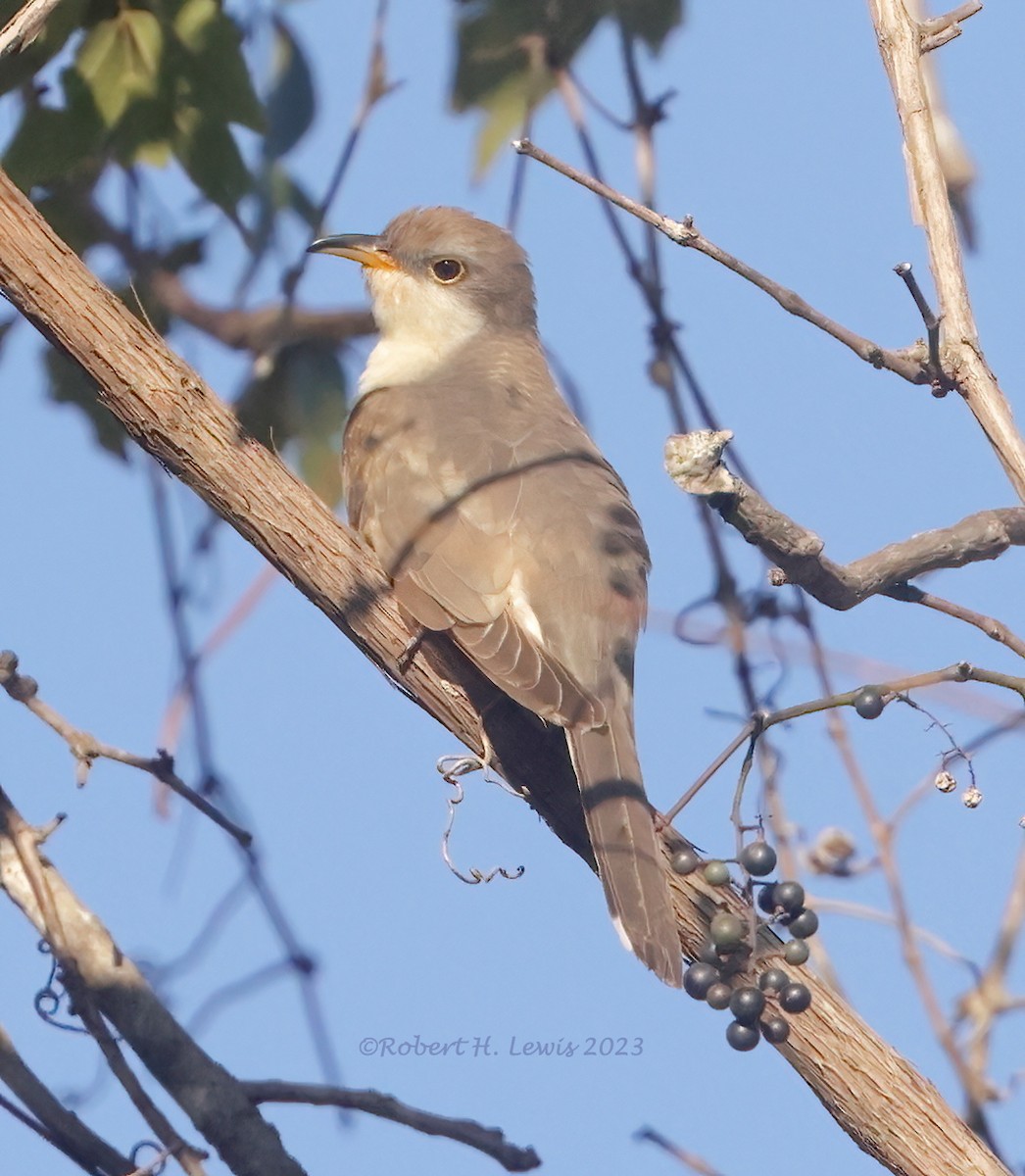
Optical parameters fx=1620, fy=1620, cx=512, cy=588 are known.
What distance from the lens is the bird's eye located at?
629cm

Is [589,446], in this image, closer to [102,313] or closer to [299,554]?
[299,554]

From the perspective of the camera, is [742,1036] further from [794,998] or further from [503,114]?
[503,114]

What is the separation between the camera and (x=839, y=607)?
11.2 feet

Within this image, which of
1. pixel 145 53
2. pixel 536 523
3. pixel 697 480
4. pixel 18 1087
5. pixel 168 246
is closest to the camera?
pixel 697 480

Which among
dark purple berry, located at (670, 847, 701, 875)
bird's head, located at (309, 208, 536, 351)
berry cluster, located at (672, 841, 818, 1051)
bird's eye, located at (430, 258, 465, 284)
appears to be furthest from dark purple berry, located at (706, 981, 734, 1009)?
bird's eye, located at (430, 258, 465, 284)

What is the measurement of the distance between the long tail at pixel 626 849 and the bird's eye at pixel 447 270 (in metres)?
2.60

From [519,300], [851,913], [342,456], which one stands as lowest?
[851,913]

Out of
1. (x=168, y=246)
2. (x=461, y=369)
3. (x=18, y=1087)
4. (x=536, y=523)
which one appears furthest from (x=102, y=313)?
(x=461, y=369)

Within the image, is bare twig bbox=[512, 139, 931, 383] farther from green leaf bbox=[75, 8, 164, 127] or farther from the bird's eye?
the bird's eye

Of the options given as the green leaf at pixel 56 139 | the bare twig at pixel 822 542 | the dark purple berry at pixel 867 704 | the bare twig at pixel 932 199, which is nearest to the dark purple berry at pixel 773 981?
the dark purple berry at pixel 867 704

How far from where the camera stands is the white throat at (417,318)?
6.09 meters

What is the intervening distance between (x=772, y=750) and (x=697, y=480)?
131 cm

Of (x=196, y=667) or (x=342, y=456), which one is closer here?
(x=196, y=667)

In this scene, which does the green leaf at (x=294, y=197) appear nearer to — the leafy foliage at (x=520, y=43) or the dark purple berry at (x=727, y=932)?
the leafy foliage at (x=520, y=43)
